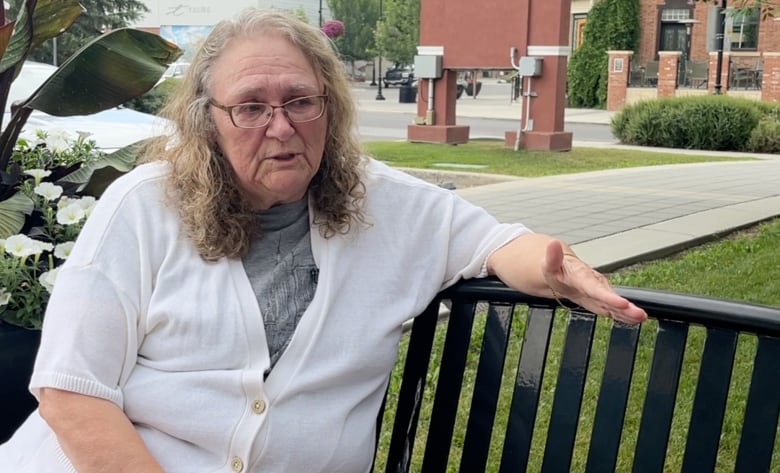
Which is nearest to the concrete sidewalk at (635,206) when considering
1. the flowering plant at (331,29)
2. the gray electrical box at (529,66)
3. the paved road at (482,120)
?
the flowering plant at (331,29)

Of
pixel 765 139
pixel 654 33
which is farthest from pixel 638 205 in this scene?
pixel 654 33

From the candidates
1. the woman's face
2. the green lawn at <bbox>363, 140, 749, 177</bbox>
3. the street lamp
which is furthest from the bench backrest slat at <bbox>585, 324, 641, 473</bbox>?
the street lamp

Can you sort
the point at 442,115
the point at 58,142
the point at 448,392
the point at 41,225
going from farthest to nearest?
1. the point at 442,115
2. the point at 58,142
3. the point at 41,225
4. the point at 448,392

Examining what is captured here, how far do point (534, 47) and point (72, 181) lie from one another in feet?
44.6

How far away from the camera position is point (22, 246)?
7.88 feet

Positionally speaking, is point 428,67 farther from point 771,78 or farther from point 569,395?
point 771,78

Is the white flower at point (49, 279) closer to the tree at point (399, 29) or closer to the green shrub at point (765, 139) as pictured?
the green shrub at point (765, 139)

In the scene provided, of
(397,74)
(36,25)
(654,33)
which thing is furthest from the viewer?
(397,74)

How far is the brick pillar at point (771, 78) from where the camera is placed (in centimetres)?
2862

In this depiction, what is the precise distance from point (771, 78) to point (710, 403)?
96.7 ft

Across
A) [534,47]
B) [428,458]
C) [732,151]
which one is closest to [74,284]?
[428,458]

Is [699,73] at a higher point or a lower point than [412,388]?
higher

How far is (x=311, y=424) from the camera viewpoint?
6.62 ft

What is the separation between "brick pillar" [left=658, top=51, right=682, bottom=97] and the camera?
31.0 meters
